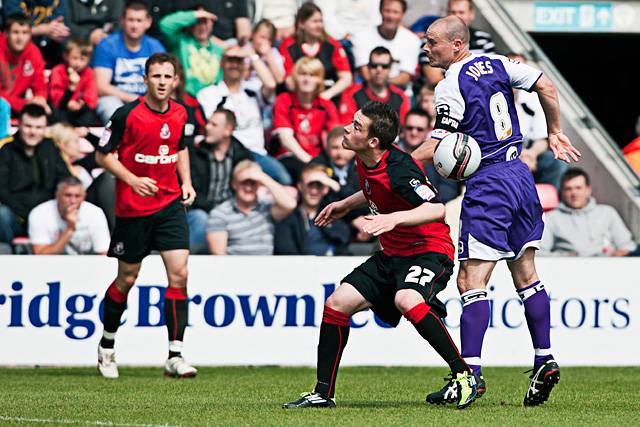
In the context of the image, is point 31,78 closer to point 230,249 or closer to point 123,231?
point 230,249

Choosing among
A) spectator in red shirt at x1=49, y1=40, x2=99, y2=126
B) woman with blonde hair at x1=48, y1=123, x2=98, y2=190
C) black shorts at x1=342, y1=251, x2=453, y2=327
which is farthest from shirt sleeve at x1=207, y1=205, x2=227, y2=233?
black shorts at x1=342, y1=251, x2=453, y2=327

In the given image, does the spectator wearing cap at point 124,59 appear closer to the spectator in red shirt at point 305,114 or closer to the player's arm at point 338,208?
the spectator in red shirt at point 305,114

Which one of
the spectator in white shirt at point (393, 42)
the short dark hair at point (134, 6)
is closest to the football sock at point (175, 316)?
the short dark hair at point (134, 6)

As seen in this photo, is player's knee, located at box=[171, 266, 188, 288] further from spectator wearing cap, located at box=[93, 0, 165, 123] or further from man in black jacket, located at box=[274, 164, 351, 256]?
spectator wearing cap, located at box=[93, 0, 165, 123]

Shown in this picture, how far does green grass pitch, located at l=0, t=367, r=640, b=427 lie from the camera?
656 cm

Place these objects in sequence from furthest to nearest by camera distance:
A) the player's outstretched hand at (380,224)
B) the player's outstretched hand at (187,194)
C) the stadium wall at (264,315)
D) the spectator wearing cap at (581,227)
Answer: the spectator wearing cap at (581,227) < the stadium wall at (264,315) < the player's outstretched hand at (187,194) < the player's outstretched hand at (380,224)

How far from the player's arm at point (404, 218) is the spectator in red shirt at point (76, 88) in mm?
6844

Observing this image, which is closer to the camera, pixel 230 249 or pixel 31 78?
pixel 230 249

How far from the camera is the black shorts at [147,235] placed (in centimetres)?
948

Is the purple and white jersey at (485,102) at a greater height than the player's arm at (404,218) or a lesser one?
greater

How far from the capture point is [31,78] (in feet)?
43.1

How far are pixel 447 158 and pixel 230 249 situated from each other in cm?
510

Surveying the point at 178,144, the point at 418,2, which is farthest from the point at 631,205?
the point at 178,144

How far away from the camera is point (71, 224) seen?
37.6 ft
